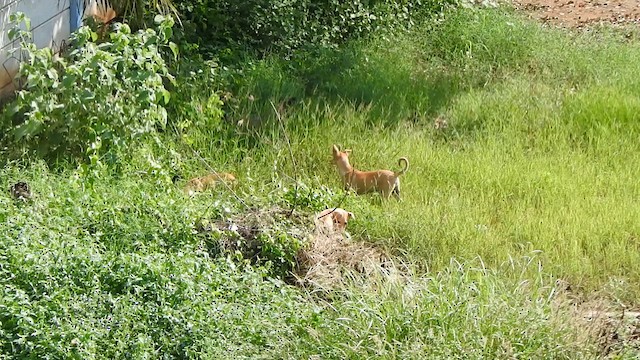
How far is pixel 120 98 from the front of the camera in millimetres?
5934

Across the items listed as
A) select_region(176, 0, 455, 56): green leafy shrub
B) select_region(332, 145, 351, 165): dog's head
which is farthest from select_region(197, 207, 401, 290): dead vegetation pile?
select_region(176, 0, 455, 56): green leafy shrub

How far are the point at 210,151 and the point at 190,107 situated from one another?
41 centimetres

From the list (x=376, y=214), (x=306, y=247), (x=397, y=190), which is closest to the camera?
(x=306, y=247)

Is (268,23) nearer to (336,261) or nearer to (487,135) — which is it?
(487,135)

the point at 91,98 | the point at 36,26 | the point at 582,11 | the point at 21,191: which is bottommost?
the point at 582,11

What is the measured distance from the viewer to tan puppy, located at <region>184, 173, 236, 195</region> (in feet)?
19.6

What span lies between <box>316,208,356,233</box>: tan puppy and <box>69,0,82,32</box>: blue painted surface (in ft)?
9.95

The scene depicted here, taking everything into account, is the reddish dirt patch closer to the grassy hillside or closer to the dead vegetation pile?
the grassy hillside

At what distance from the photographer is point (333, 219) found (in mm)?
5652

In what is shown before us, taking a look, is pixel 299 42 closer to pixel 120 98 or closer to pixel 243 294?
pixel 120 98

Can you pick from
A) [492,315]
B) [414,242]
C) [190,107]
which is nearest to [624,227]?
[414,242]

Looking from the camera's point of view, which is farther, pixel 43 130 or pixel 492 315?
pixel 43 130

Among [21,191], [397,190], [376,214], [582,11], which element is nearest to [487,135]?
[397,190]

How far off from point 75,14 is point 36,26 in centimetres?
52
